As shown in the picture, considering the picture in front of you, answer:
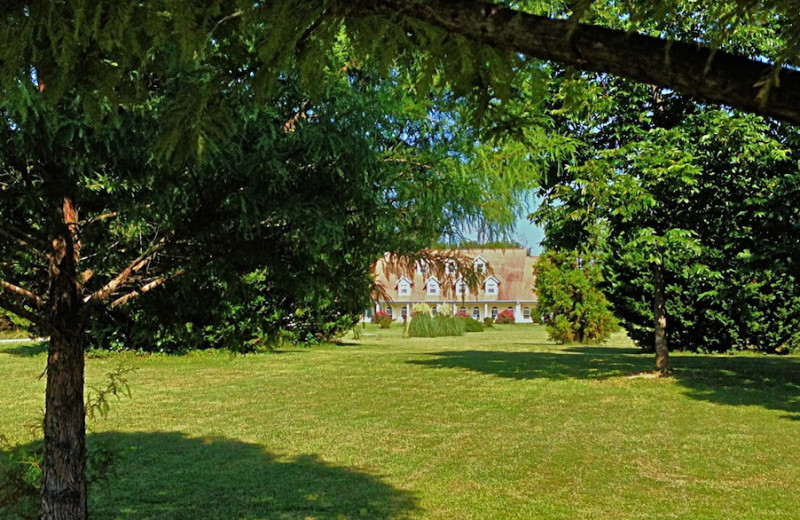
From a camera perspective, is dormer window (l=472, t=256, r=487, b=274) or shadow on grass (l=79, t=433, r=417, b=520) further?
shadow on grass (l=79, t=433, r=417, b=520)

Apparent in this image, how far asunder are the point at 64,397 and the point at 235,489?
3026 millimetres

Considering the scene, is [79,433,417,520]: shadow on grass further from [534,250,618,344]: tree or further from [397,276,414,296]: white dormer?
[397,276,414,296]: white dormer

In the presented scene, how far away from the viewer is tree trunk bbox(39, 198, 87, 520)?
159 inches

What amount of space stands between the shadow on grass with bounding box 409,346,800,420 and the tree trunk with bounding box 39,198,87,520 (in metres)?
9.97

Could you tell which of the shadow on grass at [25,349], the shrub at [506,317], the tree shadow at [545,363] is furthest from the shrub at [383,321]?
the shadow on grass at [25,349]

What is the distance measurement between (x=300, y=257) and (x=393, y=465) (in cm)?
400

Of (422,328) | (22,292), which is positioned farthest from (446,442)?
(422,328)

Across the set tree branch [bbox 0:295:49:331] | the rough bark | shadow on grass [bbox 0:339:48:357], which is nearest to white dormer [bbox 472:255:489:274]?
tree branch [bbox 0:295:49:331]

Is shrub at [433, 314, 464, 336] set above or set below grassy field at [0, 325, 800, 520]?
above

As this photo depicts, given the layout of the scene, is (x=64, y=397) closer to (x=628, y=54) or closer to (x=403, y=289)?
(x=628, y=54)

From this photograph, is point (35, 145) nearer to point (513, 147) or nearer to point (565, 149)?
point (513, 147)

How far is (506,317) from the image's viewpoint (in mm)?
58500

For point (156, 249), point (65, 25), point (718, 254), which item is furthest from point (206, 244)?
point (718, 254)

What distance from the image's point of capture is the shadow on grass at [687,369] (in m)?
12.7
